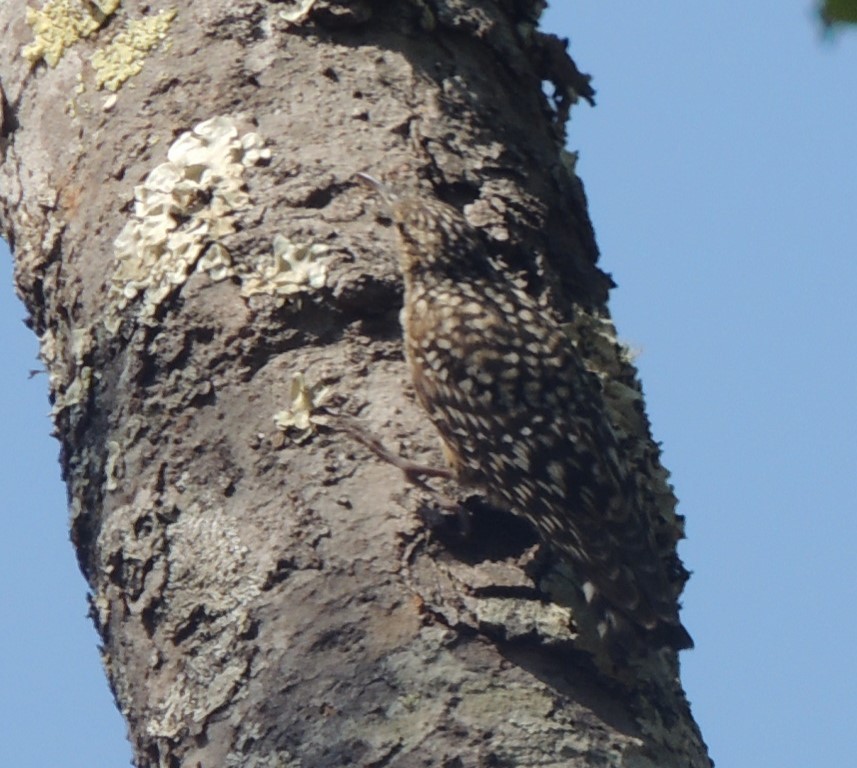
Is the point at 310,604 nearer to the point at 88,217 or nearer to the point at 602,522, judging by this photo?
the point at 602,522

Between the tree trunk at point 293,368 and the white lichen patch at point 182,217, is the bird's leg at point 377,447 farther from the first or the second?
the white lichen patch at point 182,217

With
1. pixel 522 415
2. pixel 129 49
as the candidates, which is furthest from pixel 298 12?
pixel 522 415

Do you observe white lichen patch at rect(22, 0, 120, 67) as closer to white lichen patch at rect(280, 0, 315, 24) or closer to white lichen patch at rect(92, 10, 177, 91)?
white lichen patch at rect(92, 10, 177, 91)

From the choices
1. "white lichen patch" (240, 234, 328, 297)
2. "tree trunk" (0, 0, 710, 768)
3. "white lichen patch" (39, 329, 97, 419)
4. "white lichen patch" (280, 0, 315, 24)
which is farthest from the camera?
"white lichen patch" (280, 0, 315, 24)

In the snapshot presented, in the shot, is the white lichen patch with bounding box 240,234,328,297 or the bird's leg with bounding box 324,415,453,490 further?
the white lichen patch with bounding box 240,234,328,297

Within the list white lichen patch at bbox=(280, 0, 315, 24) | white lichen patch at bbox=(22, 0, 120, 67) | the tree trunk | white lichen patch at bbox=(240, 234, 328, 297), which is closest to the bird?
the tree trunk
